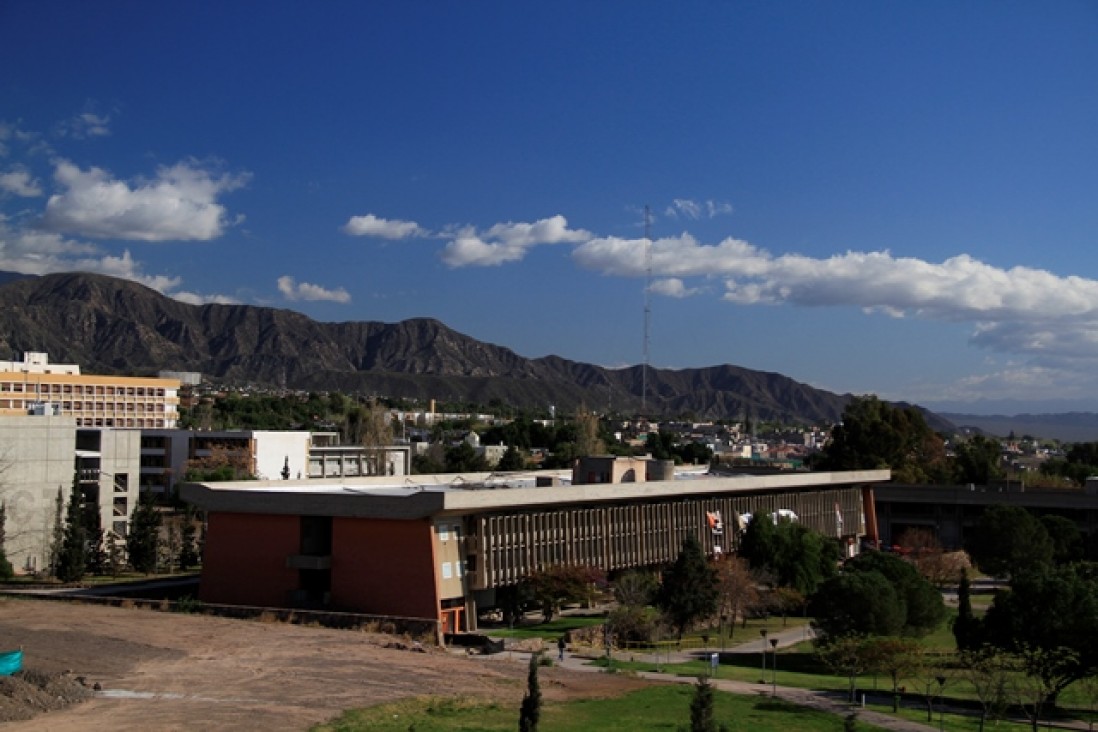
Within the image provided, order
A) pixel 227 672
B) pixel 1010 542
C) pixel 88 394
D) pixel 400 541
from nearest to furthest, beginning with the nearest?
pixel 227 672
pixel 400 541
pixel 1010 542
pixel 88 394

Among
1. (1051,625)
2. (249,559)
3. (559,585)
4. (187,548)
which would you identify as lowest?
(559,585)

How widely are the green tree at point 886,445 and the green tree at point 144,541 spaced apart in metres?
64.2

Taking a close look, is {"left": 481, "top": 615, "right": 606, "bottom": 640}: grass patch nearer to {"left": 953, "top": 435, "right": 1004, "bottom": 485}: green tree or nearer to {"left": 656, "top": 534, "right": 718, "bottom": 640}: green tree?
{"left": 656, "top": 534, "right": 718, "bottom": 640}: green tree

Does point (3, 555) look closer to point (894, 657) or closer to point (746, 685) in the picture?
point (746, 685)

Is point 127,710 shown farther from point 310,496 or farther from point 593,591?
point 593,591

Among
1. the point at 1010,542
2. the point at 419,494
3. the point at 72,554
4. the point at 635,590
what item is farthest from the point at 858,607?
the point at 72,554

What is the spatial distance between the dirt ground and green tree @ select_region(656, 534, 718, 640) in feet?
35.0

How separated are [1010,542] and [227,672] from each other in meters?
52.6

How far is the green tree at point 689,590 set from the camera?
4678cm

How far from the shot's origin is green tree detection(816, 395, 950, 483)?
104 m

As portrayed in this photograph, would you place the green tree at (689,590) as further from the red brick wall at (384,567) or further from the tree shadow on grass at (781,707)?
the tree shadow on grass at (781,707)

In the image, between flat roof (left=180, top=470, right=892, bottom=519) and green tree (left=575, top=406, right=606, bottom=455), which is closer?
flat roof (left=180, top=470, right=892, bottom=519)

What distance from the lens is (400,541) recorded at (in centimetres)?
4609

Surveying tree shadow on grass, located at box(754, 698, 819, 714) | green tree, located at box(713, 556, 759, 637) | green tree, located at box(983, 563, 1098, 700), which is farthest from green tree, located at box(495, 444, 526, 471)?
tree shadow on grass, located at box(754, 698, 819, 714)
